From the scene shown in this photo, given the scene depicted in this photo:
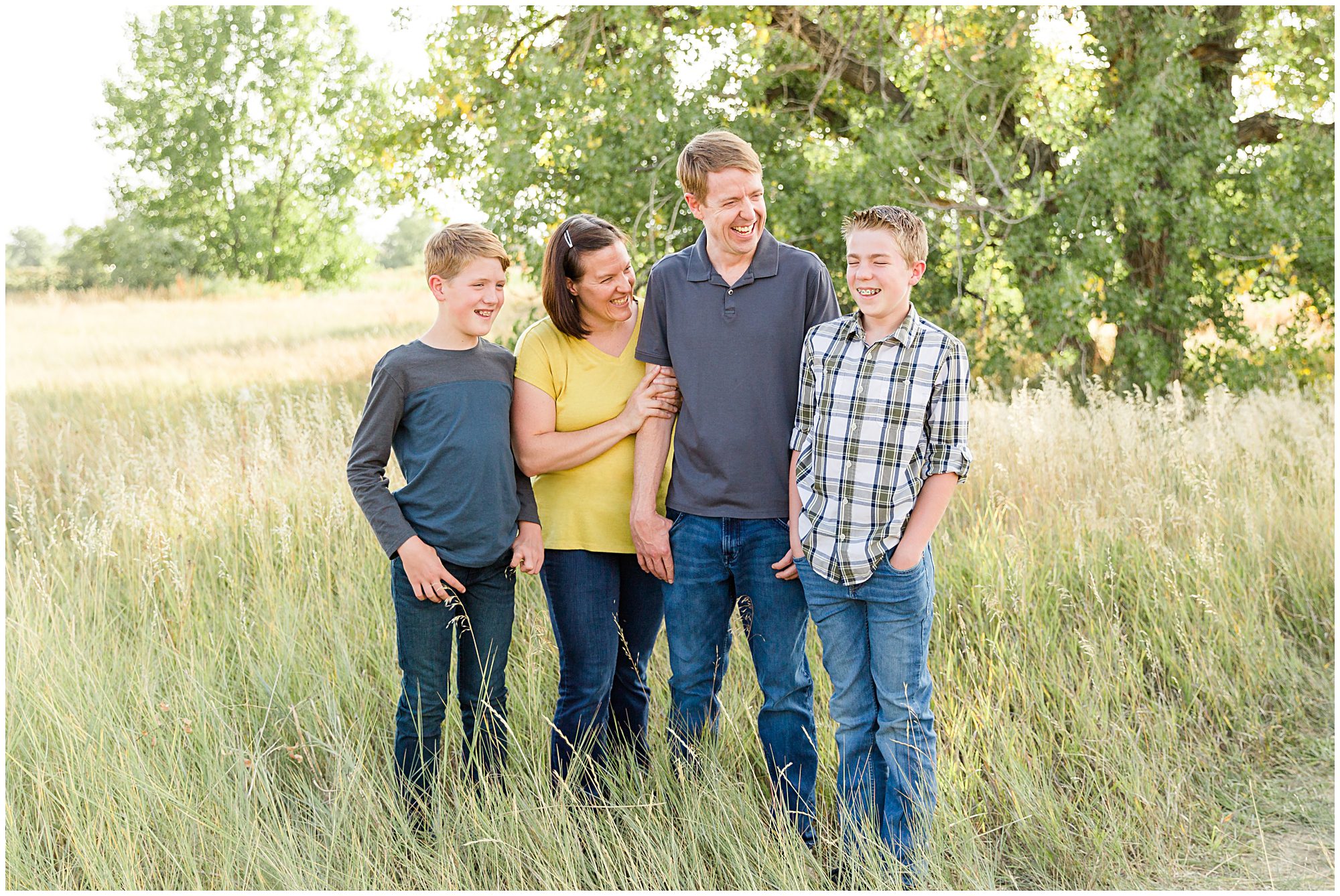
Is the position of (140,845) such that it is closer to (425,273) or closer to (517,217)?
(425,273)

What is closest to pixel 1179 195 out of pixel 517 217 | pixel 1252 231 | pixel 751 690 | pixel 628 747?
Answer: pixel 1252 231

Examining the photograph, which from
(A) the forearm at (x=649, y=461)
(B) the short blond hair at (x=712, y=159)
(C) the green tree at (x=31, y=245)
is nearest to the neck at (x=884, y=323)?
(B) the short blond hair at (x=712, y=159)

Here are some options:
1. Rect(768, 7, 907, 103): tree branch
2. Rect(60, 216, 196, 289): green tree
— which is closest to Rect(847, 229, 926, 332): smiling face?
Rect(768, 7, 907, 103): tree branch

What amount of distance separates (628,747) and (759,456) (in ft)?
3.43

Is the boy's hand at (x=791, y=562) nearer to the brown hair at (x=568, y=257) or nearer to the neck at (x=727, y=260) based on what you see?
the neck at (x=727, y=260)

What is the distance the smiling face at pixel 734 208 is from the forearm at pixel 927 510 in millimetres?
785

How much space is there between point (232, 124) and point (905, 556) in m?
24.7

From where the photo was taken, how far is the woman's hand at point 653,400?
8.77ft

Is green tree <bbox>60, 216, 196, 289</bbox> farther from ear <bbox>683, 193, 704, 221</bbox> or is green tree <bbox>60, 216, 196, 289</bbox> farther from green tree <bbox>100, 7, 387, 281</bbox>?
ear <bbox>683, 193, 704, 221</bbox>

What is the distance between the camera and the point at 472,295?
2.67 meters

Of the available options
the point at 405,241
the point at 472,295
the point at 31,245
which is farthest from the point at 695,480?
the point at 31,245

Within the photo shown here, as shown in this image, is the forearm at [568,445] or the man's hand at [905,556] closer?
the man's hand at [905,556]

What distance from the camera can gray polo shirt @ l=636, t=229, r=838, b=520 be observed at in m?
2.61

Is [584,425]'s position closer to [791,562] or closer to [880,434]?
[791,562]
